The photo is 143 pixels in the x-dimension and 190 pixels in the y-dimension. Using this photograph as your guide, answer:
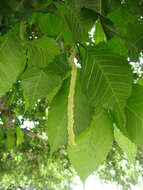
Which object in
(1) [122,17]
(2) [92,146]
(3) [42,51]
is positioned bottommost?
(2) [92,146]

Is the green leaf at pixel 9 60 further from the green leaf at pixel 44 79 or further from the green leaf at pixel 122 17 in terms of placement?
the green leaf at pixel 122 17

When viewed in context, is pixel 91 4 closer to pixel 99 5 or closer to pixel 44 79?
pixel 99 5

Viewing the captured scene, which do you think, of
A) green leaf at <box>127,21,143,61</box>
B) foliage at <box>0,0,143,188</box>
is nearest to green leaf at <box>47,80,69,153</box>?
foliage at <box>0,0,143,188</box>

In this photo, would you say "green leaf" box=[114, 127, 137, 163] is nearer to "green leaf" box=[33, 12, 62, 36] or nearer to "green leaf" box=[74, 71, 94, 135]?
"green leaf" box=[74, 71, 94, 135]

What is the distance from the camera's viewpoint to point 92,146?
42 cm

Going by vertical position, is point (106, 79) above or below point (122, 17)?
below

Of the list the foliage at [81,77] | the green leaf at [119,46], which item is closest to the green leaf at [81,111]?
the foliage at [81,77]

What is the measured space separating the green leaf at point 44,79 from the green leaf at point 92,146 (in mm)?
73

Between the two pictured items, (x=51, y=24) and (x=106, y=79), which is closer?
(x=106, y=79)

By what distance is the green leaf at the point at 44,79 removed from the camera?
40cm

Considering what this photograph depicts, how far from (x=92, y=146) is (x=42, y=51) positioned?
0.14 metres

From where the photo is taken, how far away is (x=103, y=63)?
0.37m

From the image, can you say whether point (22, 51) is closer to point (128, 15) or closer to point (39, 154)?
point (128, 15)

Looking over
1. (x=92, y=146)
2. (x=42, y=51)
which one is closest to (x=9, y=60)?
(x=42, y=51)
